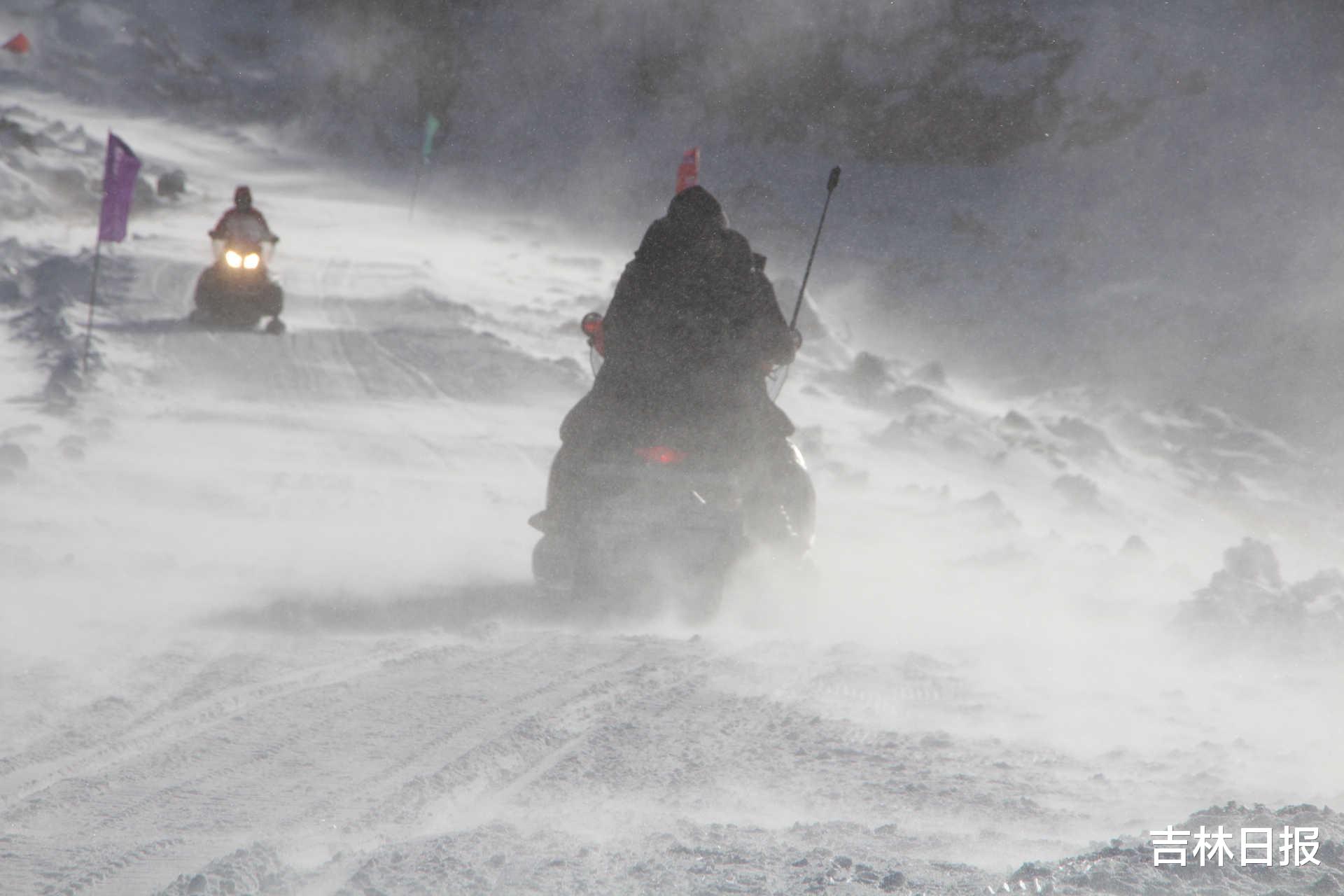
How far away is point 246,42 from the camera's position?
59812 mm

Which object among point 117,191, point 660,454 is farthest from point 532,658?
point 117,191

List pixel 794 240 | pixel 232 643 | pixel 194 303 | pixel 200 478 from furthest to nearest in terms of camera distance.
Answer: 1. pixel 794 240
2. pixel 194 303
3. pixel 200 478
4. pixel 232 643

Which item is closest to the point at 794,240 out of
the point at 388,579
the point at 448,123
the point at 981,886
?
the point at 448,123

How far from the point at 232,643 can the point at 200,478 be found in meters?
4.60

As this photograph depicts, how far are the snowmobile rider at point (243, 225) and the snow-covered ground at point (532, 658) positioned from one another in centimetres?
112

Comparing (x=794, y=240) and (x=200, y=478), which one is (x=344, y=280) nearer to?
(x=200, y=478)

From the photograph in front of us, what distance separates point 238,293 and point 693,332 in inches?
405

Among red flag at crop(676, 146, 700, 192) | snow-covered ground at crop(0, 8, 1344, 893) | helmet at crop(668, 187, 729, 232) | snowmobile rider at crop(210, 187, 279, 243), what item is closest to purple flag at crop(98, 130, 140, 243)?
snow-covered ground at crop(0, 8, 1344, 893)

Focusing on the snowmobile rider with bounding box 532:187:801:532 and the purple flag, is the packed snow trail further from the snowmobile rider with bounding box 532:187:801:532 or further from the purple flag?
the purple flag

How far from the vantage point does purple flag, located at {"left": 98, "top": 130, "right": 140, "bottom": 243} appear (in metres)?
13.6

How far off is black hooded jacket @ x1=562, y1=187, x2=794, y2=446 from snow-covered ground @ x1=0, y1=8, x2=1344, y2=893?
3.43 feet

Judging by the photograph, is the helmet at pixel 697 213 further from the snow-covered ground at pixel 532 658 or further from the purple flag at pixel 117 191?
the purple flag at pixel 117 191

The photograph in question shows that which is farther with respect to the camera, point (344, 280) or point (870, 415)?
point (344, 280)

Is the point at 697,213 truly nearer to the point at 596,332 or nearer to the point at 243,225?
the point at 596,332
